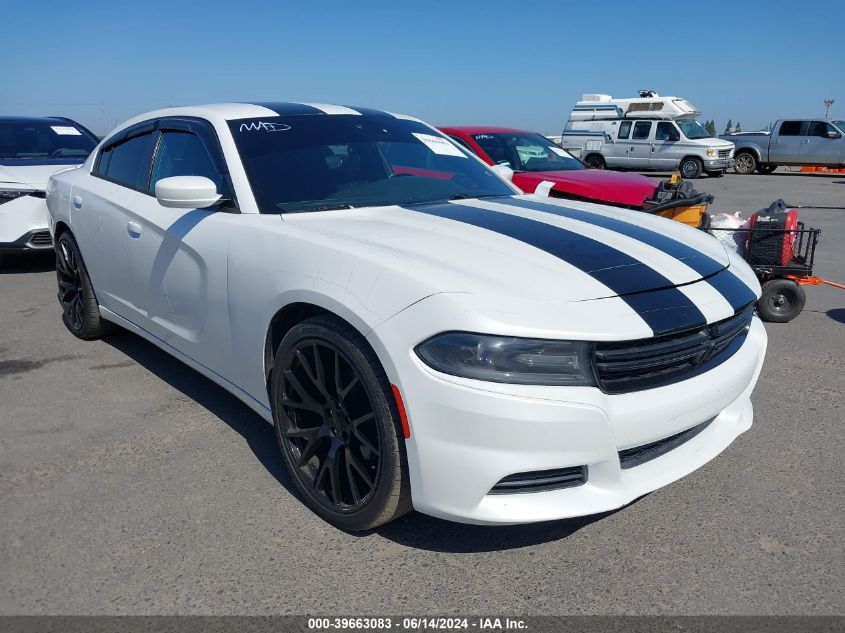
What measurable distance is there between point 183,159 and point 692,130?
20709 millimetres

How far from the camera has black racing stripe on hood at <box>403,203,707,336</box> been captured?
7.22 ft

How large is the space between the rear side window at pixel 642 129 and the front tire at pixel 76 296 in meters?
19.5

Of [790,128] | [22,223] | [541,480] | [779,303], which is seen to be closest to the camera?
[541,480]

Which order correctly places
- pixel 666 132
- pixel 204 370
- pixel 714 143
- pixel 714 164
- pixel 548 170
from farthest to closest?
pixel 666 132
pixel 714 143
pixel 714 164
pixel 548 170
pixel 204 370

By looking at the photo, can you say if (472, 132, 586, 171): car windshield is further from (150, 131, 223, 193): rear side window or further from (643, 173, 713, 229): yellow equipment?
(150, 131, 223, 193): rear side window

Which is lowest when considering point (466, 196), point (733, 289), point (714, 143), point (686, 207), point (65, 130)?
point (714, 143)

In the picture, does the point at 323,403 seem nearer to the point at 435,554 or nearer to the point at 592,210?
the point at 435,554

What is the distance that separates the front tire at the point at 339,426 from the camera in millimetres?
2217

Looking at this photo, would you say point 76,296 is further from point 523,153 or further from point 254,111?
point 523,153

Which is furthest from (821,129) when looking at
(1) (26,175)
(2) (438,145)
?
(1) (26,175)

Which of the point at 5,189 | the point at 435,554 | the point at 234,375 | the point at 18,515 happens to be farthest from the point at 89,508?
the point at 5,189

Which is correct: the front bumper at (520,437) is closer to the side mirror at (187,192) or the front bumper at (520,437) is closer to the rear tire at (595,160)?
the side mirror at (187,192)

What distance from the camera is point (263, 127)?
3.33 meters

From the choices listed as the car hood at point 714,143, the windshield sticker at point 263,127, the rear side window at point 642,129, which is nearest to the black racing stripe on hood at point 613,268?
the windshield sticker at point 263,127
